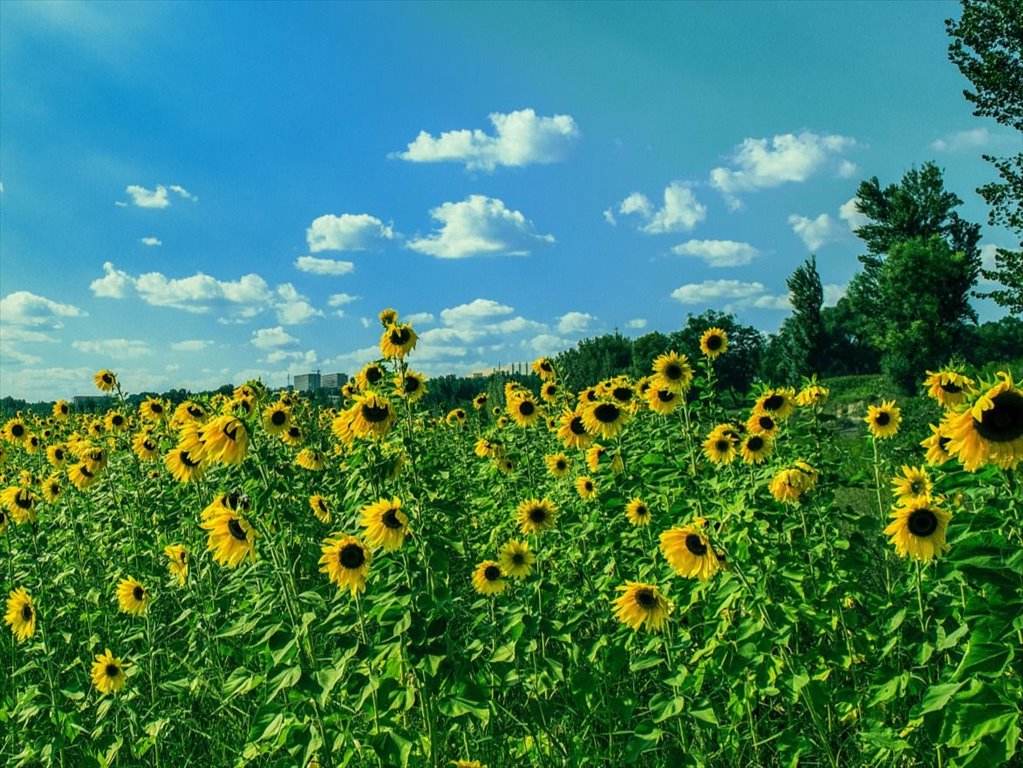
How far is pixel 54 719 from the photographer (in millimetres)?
4492

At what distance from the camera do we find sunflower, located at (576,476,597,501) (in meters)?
5.44

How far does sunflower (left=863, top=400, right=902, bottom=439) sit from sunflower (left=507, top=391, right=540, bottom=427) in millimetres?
2884

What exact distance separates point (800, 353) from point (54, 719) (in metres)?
50.1

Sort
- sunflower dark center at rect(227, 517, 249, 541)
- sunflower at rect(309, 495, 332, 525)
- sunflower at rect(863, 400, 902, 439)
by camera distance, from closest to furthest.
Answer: sunflower dark center at rect(227, 517, 249, 541) → sunflower at rect(309, 495, 332, 525) → sunflower at rect(863, 400, 902, 439)

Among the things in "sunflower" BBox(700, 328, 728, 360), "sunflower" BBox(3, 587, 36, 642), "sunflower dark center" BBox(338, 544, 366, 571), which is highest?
"sunflower" BBox(700, 328, 728, 360)

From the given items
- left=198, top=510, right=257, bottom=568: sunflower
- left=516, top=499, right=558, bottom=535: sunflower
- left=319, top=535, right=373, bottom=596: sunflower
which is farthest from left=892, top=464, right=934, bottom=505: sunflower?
left=198, top=510, right=257, bottom=568: sunflower

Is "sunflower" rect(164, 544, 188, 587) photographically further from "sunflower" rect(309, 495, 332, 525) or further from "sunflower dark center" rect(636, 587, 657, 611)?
"sunflower dark center" rect(636, 587, 657, 611)

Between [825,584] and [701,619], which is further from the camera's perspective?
[701,619]

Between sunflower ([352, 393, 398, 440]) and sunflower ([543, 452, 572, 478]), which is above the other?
sunflower ([352, 393, 398, 440])

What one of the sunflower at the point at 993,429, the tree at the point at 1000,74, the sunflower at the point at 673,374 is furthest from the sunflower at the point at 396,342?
the tree at the point at 1000,74

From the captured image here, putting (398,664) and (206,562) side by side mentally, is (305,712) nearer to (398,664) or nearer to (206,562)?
(398,664)

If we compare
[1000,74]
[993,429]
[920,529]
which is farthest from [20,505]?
[1000,74]

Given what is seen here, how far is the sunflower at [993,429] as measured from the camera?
283cm

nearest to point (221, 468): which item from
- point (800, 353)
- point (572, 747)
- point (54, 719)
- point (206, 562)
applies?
point (206, 562)
